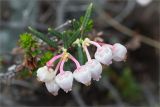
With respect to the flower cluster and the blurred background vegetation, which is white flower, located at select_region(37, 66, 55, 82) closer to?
the flower cluster

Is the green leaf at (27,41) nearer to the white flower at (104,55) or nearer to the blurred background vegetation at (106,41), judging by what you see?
the white flower at (104,55)

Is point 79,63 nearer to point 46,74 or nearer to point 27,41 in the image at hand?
point 46,74

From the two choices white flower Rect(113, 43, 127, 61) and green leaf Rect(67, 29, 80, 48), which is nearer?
white flower Rect(113, 43, 127, 61)

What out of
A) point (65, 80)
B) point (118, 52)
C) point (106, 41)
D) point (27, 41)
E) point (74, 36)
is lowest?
point (65, 80)

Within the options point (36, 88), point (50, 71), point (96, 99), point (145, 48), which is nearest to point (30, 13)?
point (36, 88)

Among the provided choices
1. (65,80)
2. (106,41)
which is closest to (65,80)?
(65,80)

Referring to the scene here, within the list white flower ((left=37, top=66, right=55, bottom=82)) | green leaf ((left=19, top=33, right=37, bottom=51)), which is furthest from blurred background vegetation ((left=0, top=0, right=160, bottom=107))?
white flower ((left=37, top=66, right=55, bottom=82))

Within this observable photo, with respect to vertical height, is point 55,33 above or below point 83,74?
above

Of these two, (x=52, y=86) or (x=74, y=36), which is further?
(x=74, y=36)

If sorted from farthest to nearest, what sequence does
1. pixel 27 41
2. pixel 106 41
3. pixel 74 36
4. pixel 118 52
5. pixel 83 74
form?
pixel 106 41 < pixel 27 41 < pixel 74 36 < pixel 118 52 < pixel 83 74
